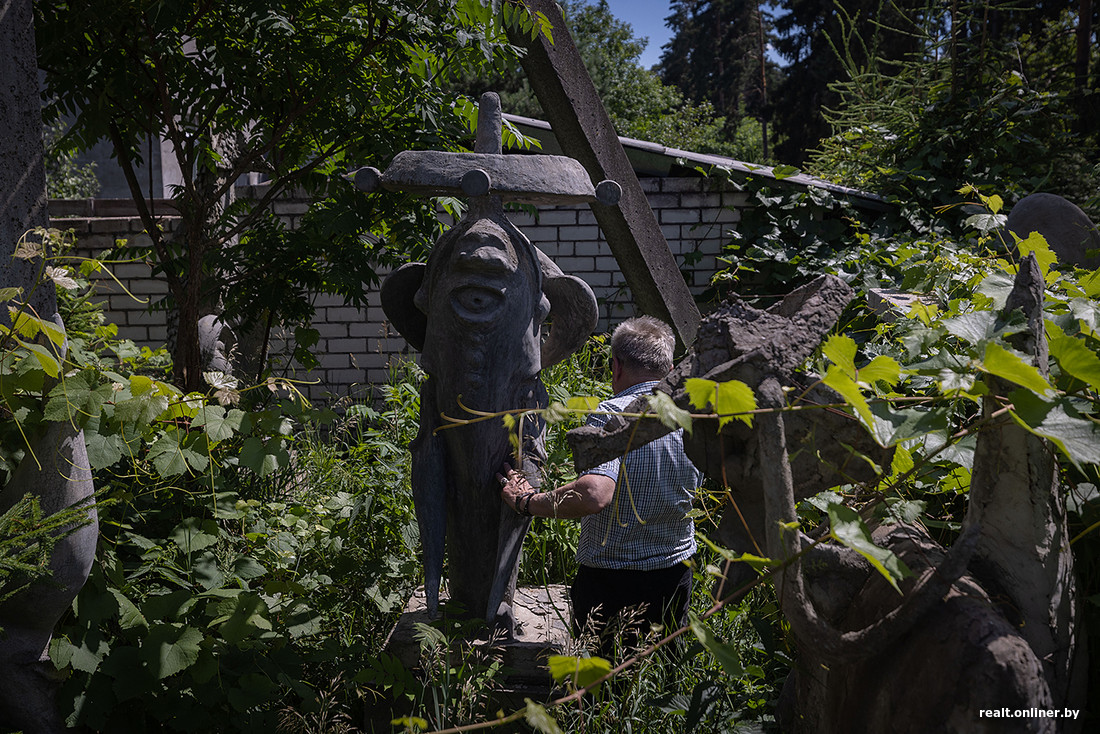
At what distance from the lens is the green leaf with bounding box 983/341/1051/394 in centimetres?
96

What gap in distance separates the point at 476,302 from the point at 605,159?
224cm

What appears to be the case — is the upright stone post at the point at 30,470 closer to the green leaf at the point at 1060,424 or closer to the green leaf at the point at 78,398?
the green leaf at the point at 78,398

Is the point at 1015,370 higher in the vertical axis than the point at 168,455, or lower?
higher

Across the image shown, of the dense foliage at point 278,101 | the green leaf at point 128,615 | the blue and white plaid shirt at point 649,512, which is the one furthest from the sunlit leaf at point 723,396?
the dense foliage at point 278,101

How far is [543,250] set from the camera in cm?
660

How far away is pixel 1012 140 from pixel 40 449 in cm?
687

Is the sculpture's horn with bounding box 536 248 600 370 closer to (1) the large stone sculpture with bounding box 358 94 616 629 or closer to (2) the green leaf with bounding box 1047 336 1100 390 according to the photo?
(1) the large stone sculpture with bounding box 358 94 616 629

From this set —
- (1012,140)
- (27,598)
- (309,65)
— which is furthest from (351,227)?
(1012,140)

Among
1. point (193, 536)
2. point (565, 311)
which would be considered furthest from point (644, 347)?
point (193, 536)

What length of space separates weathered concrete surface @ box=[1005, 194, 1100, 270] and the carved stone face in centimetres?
277

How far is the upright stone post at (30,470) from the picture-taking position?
189 cm

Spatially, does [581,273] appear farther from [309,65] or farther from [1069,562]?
[1069,562]

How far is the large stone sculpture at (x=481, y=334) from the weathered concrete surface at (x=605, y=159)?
1.62 m

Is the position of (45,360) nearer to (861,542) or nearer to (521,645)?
(521,645)
